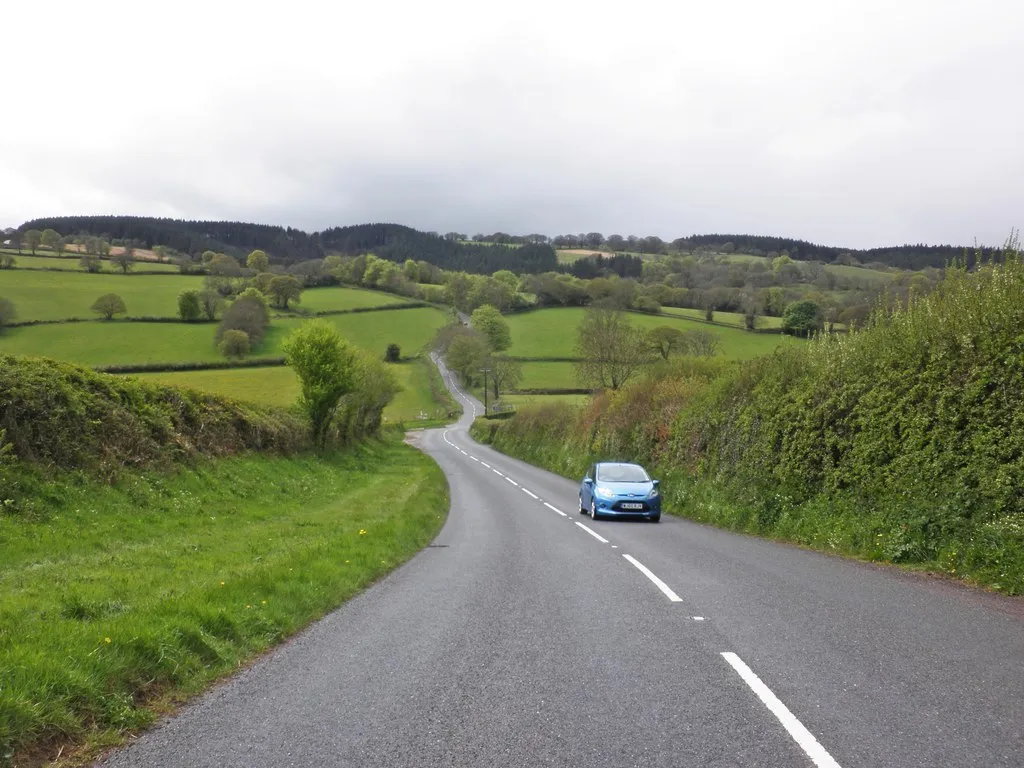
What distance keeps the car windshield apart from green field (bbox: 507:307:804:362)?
49749mm

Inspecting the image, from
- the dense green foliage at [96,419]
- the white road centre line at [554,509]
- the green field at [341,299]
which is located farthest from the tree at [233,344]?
the white road centre line at [554,509]

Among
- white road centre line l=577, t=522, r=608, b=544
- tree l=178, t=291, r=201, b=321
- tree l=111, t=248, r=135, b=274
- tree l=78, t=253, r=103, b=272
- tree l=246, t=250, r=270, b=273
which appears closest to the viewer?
white road centre line l=577, t=522, r=608, b=544

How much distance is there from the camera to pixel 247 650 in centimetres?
663

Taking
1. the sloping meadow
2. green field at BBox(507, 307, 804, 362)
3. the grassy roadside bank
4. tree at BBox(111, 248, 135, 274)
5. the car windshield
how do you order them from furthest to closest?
1. tree at BBox(111, 248, 135, 274)
2. green field at BBox(507, 307, 804, 362)
3. the car windshield
4. the sloping meadow
5. the grassy roadside bank

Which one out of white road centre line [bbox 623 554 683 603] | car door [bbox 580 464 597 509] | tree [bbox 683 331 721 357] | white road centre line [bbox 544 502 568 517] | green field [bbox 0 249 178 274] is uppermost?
green field [bbox 0 249 178 274]

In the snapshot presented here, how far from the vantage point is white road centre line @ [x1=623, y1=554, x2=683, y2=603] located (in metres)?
8.69

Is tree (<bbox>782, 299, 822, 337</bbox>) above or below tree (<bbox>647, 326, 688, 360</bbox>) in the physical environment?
above

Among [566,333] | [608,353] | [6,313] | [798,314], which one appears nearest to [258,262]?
[566,333]

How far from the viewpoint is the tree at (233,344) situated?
77438 millimetres

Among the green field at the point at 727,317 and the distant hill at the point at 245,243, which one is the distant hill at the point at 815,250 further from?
the distant hill at the point at 245,243

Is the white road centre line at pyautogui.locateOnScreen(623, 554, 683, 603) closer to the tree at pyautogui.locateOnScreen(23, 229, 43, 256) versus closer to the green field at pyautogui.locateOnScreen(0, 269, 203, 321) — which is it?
the green field at pyautogui.locateOnScreen(0, 269, 203, 321)

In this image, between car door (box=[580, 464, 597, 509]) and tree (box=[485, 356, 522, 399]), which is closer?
car door (box=[580, 464, 597, 509])

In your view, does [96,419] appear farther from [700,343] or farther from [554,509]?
[700,343]

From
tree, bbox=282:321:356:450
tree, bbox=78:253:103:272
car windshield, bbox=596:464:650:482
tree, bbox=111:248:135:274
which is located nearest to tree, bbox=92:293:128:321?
tree, bbox=78:253:103:272
